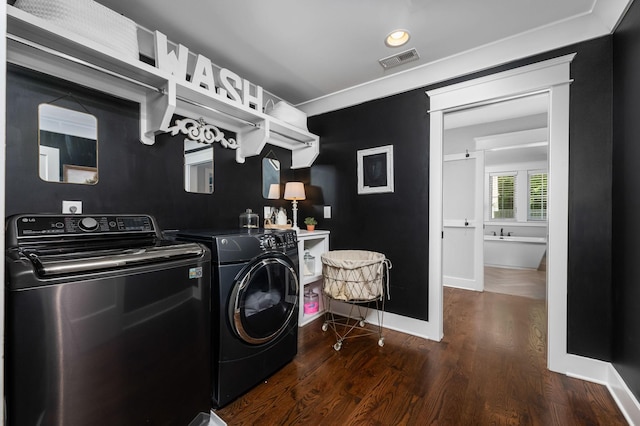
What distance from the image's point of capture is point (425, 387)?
167 centimetres

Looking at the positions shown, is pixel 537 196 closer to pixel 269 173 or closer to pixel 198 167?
pixel 269 173

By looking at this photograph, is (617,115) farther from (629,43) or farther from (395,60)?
(395,60)

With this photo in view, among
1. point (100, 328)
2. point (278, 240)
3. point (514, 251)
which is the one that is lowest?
point (514, 251)

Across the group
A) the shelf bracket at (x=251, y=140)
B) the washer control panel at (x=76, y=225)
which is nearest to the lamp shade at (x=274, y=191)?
the shelf bracket at (x=251, y=140)

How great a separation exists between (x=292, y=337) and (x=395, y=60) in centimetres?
226

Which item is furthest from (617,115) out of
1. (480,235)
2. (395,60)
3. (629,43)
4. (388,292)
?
(480,235)

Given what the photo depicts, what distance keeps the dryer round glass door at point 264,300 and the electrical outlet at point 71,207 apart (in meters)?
1.00

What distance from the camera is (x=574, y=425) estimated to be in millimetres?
1374

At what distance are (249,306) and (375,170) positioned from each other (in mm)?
1676

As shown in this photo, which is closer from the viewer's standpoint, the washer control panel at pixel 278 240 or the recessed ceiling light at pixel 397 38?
→ the washer control panel at pixel 278 240

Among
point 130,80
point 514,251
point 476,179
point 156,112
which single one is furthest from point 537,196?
point 130,80

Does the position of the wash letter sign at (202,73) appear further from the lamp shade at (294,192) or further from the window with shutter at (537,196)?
the window with shutter at (537,196)

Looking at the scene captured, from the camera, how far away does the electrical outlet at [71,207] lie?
1.51 metres

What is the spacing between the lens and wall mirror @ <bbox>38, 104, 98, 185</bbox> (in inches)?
57.4
